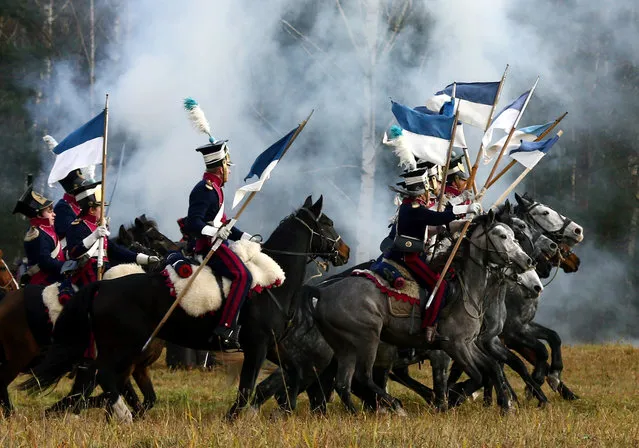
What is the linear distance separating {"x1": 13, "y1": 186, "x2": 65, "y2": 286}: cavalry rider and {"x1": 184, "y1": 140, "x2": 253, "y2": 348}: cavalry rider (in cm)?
159

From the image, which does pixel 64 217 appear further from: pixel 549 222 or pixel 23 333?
pixel 549 222

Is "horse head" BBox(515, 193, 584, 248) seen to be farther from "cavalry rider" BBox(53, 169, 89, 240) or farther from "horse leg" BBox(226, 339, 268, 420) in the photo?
"cavalry rider" BBox(53, 169, 89, 240)

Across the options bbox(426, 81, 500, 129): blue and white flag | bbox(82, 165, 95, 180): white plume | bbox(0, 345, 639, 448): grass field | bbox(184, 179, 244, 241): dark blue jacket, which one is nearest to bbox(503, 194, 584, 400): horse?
bbox(426, 81, 500, 129): blue and white flag

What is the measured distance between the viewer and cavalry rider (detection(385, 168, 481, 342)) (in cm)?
1066

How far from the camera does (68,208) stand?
1077 centimetres

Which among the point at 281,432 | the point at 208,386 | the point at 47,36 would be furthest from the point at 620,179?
the point at 281,432

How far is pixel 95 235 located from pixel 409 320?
113 inches

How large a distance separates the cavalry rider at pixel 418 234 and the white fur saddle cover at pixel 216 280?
140 cm

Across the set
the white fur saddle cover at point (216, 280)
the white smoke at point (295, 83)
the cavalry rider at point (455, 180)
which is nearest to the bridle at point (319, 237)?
the white fur saddle cover at point (216, 280)

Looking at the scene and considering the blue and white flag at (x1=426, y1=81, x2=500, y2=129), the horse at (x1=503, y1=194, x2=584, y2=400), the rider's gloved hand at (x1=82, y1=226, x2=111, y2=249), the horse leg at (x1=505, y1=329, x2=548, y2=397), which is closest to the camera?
the rider's gloved hand at (x1=82, y1=226, x2=111, y2=249)

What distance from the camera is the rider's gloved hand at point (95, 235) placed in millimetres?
10102

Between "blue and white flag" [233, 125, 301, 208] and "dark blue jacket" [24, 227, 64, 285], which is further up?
"blue and white flag" [233, 125, 301, 208]

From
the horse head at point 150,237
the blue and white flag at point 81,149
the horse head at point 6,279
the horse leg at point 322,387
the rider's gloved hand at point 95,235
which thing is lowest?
the horse leg at point 322,387

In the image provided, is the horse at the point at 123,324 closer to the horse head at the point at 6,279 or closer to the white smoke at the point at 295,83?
the horse head at the point at 6,279
